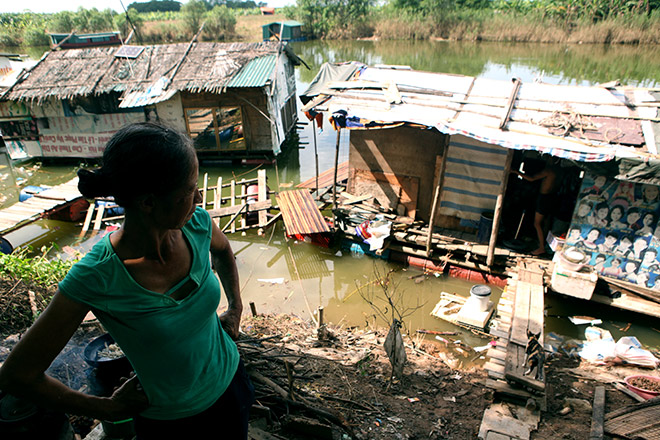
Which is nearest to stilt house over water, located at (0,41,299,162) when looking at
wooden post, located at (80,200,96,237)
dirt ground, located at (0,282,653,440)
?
wooden post, located at (80,200,96,237)

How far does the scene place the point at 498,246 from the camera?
7523mm

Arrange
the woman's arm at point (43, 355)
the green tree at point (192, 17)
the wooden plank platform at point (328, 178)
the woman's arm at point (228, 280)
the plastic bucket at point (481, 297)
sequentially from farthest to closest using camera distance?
the green tree at point (192, 17) → the wooden plank platform at point (328, 178) → the plastic bucket at point (481, 297) → the woman's arm at point (228, 280) → the woman's arm at point (43, 355)

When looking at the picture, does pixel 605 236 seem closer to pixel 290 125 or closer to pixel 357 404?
pixel 357 404

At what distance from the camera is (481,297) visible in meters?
6.40

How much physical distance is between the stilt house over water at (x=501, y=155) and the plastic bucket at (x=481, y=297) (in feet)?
3.45

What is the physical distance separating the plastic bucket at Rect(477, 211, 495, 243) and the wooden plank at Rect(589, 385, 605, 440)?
11.1ft

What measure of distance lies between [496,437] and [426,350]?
227 cm

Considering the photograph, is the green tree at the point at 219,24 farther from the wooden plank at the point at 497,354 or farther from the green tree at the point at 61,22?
the wooden plank at the point at 497,354

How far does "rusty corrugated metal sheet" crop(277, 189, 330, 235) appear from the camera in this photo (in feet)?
27.2

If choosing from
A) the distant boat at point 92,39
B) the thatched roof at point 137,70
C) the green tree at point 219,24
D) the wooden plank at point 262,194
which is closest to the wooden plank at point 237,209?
the wooden plank at point 262,194

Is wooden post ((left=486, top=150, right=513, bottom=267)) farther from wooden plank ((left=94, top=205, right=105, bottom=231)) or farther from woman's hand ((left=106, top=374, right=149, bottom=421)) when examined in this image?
wooden plank ((left=94, top=205, right=105, bottom=231))

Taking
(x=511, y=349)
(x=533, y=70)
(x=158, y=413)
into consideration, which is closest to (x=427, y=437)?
(x=511, y=349)

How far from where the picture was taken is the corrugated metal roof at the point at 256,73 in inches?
464

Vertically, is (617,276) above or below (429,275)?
above
